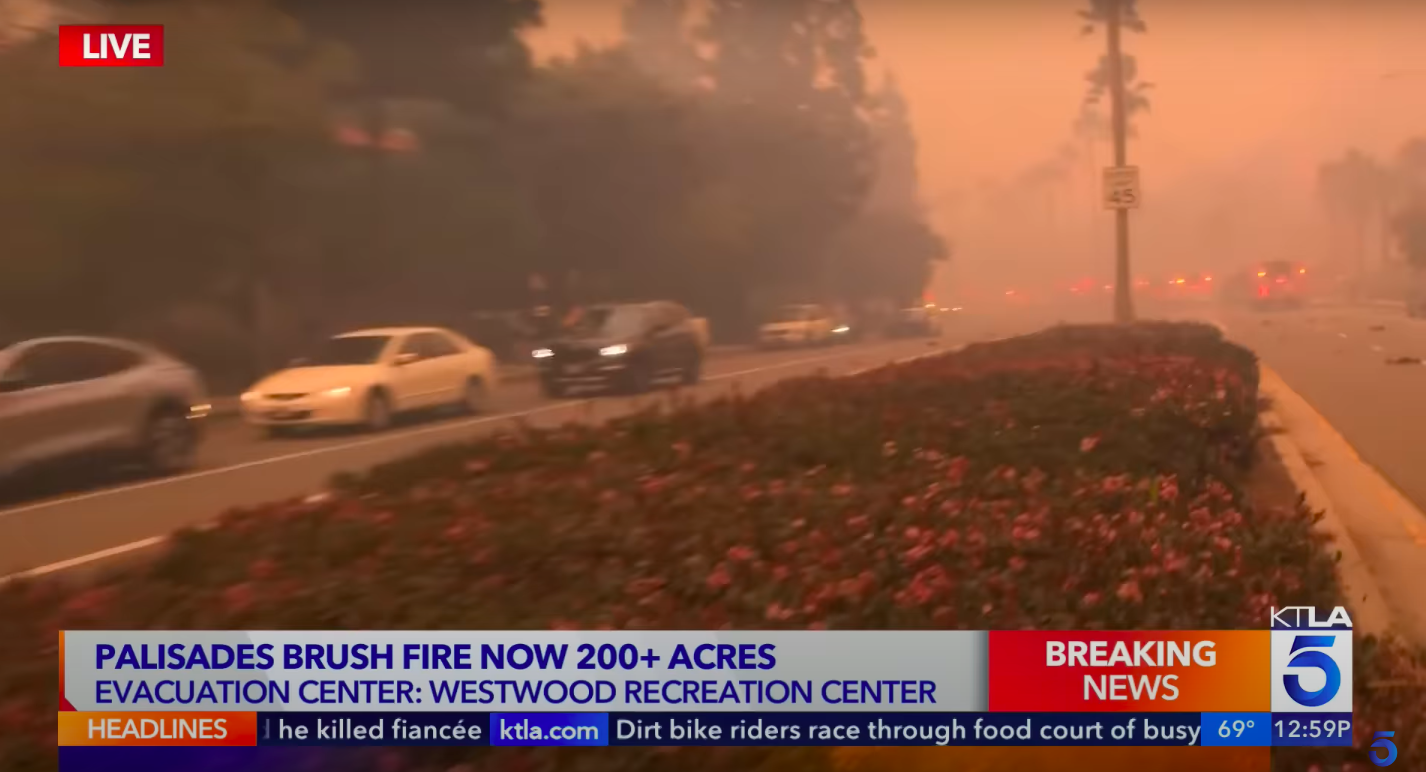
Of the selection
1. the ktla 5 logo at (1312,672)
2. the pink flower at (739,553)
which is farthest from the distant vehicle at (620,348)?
the ktla 5 logo at (1312,672)

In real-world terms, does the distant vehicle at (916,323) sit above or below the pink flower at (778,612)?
above

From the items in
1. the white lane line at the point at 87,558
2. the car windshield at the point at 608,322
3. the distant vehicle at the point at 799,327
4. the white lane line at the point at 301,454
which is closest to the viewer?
the white lane line at the point at 87,558

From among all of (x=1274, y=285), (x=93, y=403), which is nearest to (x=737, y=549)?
(x=93, y=403)

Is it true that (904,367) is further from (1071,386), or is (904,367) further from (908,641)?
(908,641)

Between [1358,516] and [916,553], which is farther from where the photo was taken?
[1358,516]

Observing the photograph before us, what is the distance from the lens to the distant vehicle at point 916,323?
214 inches

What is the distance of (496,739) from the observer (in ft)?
8.60

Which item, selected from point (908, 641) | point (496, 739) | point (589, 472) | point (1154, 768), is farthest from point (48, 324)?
point (1154, 768)

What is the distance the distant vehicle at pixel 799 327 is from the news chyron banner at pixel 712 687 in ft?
6.99

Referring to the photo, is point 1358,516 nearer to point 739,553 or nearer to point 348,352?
point 739,553

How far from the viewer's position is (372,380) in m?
3.76

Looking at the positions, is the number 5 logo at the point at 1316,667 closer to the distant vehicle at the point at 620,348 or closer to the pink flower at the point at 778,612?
the pink flower at the point at 778,612

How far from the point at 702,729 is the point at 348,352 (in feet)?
5.65

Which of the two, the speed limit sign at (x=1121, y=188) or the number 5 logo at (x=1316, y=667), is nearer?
the number 5 logo at (x=1316, y=667)
